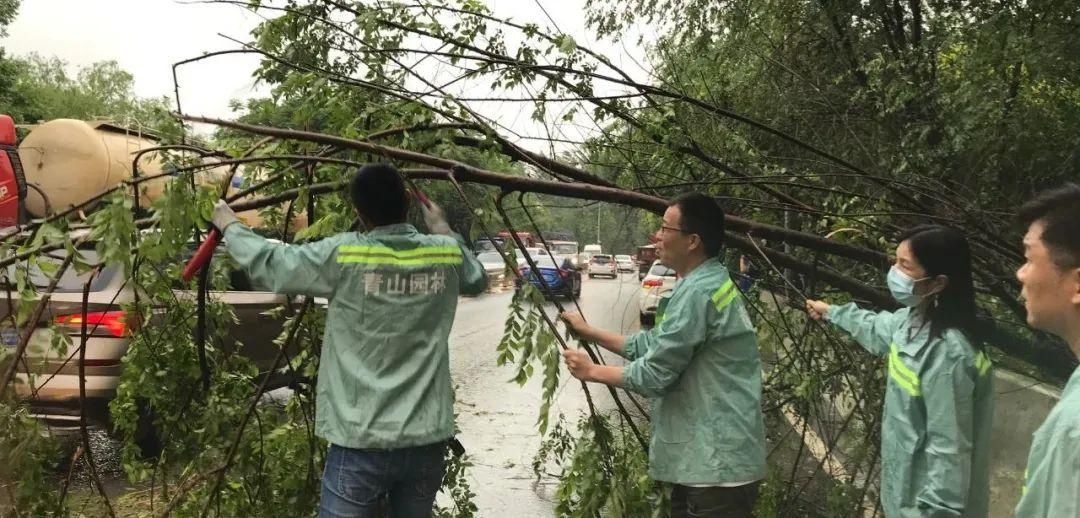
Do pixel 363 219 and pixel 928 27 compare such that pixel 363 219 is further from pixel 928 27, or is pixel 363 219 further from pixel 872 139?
pixel 928 27

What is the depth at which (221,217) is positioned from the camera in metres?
2.31

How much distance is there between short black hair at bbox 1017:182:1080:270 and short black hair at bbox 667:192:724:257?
3.21 feet

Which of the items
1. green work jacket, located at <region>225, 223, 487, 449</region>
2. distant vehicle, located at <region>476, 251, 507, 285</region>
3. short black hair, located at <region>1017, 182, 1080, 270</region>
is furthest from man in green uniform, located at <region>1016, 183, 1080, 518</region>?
distant vehicle, located at <region>476, 251, 507, 285</region>

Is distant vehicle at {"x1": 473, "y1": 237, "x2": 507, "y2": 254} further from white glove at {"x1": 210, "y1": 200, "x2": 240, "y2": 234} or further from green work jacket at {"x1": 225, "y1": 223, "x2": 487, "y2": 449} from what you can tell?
white glove at {"x1": 210, "y1": 200, "x2": 240, "y2": 234}

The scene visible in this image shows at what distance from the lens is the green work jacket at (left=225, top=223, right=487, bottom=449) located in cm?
218

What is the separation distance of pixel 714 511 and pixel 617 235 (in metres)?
2.74

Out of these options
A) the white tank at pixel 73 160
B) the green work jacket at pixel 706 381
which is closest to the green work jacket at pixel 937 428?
the green work jacket at pixel 706 381

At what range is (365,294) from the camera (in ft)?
7.29

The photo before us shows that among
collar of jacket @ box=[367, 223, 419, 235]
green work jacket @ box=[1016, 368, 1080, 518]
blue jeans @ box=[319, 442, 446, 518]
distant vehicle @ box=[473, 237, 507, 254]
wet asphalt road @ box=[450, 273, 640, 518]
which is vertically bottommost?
wet asphalt road @ box=[450, 273, 640, 518]

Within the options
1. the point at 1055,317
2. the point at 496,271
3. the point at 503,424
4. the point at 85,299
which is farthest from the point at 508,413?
the point at 1055,317

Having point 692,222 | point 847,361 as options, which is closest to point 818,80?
point 847,361

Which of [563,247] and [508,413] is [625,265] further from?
[508,413]

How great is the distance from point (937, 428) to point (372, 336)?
65.0 inches

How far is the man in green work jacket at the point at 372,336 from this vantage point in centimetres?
219
